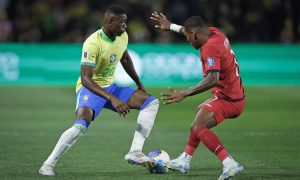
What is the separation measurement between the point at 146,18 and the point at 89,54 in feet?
52.3

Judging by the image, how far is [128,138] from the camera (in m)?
13.1

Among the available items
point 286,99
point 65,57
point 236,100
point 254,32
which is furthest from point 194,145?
point 254,32

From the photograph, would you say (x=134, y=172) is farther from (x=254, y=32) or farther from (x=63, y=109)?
(x=254, y=32)

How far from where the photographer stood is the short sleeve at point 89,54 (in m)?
9.43

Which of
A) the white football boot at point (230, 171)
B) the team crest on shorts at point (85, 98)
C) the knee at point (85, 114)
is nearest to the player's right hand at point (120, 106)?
the knee at point (85, 114)

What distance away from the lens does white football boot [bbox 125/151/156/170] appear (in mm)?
9258

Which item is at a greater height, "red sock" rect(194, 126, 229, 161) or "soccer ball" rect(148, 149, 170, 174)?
"red sock" rect(194, 126, 229, 161)

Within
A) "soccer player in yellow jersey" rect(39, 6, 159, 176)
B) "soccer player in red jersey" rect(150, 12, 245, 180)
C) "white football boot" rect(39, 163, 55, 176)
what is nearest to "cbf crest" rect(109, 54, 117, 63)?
"soccer player in yellow jersey" rect(39, 6, 159, 176)

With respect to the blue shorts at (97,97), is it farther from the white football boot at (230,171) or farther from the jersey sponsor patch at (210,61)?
the white football boot at (230,171)

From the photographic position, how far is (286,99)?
19.8 m

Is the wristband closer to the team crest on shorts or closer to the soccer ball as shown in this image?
the team crest on shorts

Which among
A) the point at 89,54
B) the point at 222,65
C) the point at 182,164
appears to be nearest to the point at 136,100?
the point at 89,54

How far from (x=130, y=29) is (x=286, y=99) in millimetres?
7370

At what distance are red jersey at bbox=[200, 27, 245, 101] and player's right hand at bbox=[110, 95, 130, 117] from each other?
1.06 meters
